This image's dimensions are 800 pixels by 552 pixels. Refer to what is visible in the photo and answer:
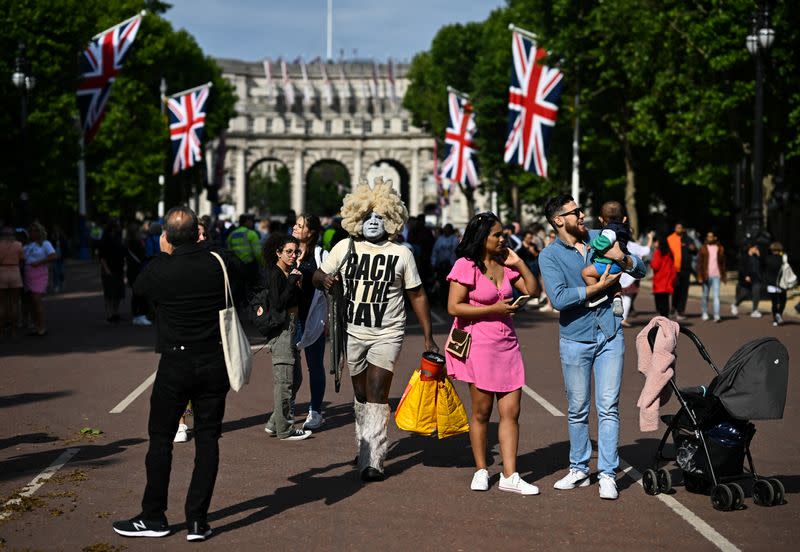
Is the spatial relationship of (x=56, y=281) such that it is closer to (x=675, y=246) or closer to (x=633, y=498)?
(x=675, y=246)

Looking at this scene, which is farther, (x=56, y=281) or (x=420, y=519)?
(x=56, y=281)

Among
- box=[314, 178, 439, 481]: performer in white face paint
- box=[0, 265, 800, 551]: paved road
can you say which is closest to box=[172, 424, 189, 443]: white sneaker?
box=[0, 265, 800, 551]: paved road

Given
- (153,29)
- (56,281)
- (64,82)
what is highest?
(153,29)

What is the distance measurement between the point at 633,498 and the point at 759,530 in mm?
1044

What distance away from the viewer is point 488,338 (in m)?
8.13

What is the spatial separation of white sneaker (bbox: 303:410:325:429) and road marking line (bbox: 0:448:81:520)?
199cm

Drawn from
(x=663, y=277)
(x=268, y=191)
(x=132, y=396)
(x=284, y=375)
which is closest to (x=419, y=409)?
(x=284, y=375)

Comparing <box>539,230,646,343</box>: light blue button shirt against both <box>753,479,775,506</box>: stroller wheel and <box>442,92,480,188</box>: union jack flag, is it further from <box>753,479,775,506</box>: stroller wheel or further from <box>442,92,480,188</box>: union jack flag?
<box>442,92,480,188</box>: union jack flag

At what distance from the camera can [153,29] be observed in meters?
61.4

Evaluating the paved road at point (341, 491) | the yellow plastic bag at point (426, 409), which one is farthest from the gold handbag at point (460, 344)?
the paved road at point (341, 491)

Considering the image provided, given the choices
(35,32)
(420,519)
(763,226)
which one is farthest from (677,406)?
(35,32)

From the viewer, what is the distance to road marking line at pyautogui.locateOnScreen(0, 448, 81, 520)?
7727 mm

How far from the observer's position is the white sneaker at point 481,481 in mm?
8117

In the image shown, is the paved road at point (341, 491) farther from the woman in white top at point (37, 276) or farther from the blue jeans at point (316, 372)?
the woman in white top at point (37, 276)
